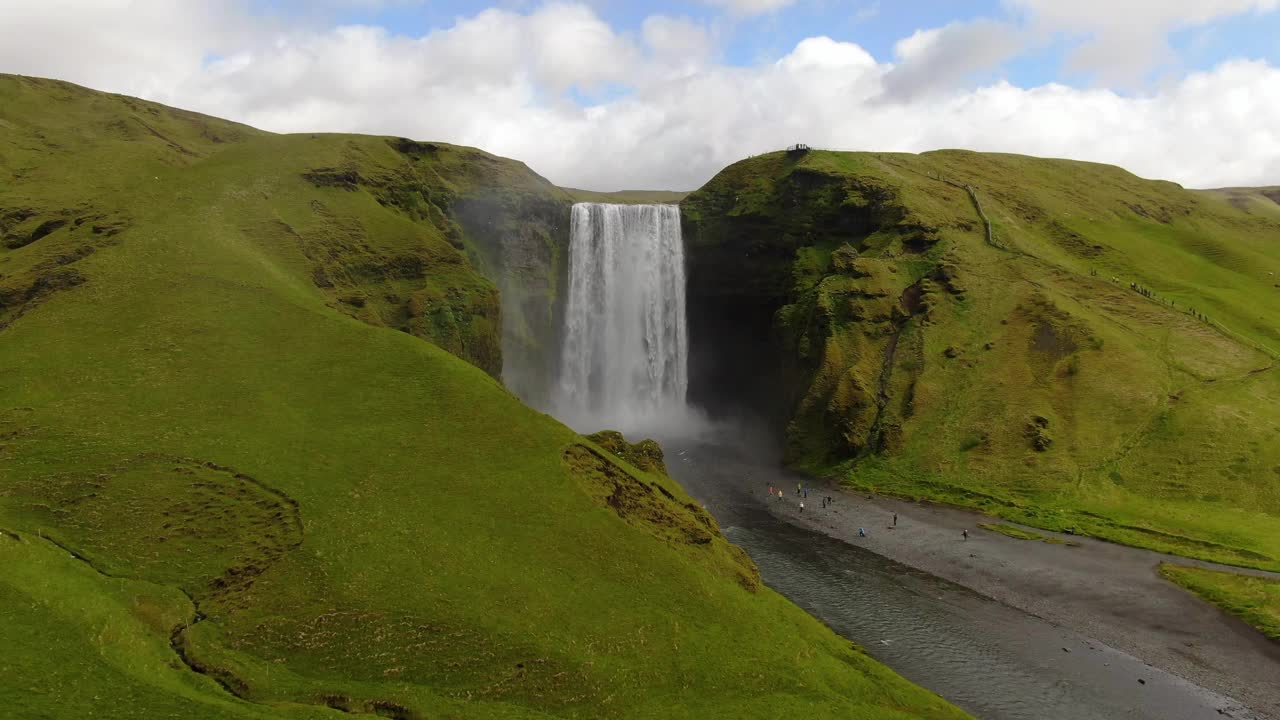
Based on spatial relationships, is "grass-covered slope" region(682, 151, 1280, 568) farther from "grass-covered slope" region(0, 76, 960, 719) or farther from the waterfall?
"grass-covered slope" region(0, 76, 960, 719)

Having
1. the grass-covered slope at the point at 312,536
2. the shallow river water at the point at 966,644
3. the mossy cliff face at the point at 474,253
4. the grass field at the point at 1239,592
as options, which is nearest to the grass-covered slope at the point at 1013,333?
the grass field at the point at 1239,592

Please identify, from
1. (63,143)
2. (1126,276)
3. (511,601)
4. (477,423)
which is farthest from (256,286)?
(1126,276)

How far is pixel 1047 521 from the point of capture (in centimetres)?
5419

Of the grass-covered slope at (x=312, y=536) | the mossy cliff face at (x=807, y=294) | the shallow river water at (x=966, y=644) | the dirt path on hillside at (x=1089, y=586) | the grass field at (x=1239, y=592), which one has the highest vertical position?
the mossy cliff face at (x=807, y=294)

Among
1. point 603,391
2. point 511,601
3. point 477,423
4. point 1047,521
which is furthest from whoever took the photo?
point 603,391

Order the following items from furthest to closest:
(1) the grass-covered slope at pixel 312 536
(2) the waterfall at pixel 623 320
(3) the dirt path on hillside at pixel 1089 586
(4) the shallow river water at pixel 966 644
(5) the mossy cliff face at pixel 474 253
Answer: (2) the waterfall at pixel 623 320, (5) the mossy cliff face at pixel 474 253, (3) the dirt path on hillside at pixel 1089 586, (4) the shallow river water at pixel 966 644, (1) the grass-covered slope at pixel 312 536

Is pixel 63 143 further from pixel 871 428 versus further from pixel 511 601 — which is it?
pixel 871 428

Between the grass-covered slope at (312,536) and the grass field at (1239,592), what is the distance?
2599cm

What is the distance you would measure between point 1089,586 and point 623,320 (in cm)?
6492

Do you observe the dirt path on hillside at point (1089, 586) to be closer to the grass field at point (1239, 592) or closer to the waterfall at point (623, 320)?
the grass field at point (1239, 592)

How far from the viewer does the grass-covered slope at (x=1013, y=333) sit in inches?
2217

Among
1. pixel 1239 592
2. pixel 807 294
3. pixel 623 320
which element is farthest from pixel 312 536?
pixel 623 320

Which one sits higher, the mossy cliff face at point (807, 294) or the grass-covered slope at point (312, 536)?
the mossy cliff face at point (807, 294)

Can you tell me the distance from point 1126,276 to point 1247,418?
33718 millimetres
